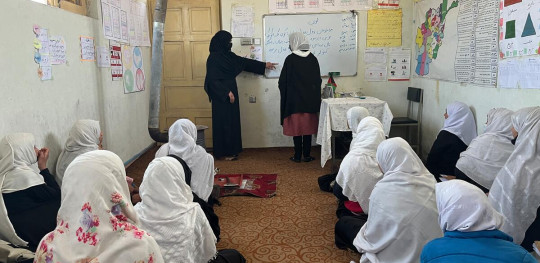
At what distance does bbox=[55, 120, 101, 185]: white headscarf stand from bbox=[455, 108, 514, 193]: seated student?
271cm

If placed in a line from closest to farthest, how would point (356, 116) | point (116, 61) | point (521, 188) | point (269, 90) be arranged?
1. point (521, 188)
2. point (356, 116)
3. point (116, 61)
4. point (269, 90)

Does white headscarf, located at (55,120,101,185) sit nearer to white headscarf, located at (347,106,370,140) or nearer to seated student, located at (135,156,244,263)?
seated student, located at (135,156,244,263)

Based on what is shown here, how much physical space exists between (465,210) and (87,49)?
3.30 metres

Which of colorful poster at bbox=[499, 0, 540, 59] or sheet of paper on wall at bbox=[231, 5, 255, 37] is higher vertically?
sheet of paper on wall at bbox=[231, 5, 255, 37]

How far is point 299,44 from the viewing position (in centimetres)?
471

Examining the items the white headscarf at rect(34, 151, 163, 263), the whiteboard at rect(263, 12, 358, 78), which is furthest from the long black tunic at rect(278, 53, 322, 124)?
the white headscarf at rect(34, 151, 163, 263)

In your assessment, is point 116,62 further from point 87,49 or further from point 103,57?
point 87,49

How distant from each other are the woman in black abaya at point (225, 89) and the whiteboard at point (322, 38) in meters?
0.24

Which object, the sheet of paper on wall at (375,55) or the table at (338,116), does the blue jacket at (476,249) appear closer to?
the table at (338,116)

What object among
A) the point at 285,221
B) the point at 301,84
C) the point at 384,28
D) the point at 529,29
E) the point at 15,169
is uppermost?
the point at 384,28

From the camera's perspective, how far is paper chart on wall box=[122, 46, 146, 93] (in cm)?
440

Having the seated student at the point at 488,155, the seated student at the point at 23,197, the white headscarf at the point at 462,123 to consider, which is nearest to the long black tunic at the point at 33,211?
the seated student at the point at 23,197

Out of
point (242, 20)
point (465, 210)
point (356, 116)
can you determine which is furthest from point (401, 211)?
point (242, 20)

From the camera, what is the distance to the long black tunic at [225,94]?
4.83 meters
